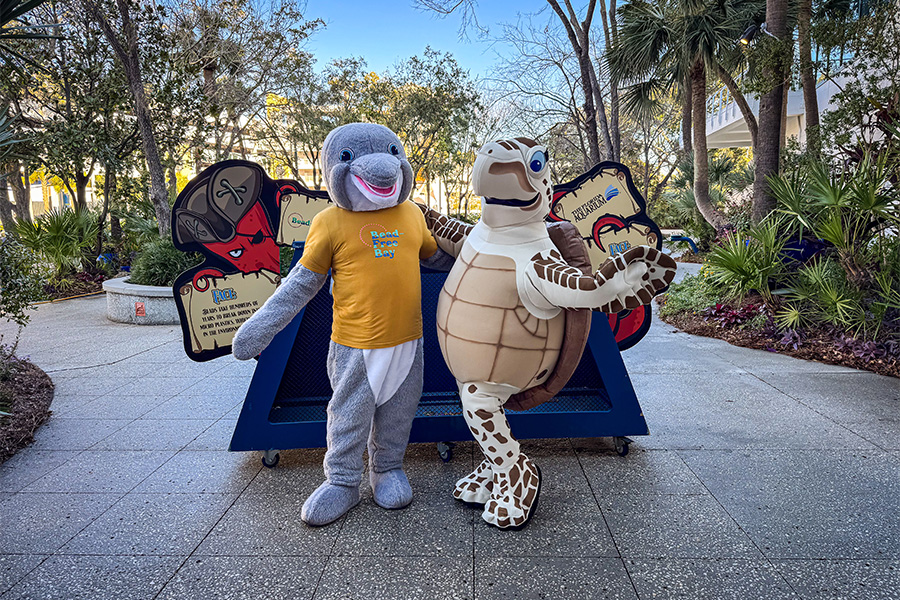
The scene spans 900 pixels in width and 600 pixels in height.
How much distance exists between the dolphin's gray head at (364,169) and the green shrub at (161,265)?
5.83 meters

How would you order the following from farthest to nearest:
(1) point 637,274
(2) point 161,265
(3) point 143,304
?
(2) point 161,265
(3) point 143,304
(1) point 637,274

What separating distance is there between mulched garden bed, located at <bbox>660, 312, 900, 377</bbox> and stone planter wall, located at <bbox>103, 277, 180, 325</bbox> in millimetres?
6344

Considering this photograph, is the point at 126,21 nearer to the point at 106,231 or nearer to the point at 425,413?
the point at 106,231

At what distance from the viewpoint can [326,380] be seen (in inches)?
111

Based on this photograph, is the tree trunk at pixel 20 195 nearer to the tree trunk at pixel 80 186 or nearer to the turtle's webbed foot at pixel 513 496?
the tree trunk at pixel 80 186

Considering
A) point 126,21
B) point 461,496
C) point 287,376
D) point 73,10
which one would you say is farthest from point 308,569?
point 73,10

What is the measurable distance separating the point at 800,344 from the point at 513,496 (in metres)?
4.36

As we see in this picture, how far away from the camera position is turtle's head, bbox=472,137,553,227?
2035 millimetres

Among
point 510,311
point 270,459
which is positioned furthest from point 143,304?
point 510,311

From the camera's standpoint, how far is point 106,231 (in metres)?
11.8

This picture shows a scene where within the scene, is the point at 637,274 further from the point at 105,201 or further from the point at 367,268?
the point at 105,201

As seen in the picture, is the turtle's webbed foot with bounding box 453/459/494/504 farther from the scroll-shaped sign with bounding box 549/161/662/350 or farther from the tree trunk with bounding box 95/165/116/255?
the tree trunk with bounding box 95/165/116/255

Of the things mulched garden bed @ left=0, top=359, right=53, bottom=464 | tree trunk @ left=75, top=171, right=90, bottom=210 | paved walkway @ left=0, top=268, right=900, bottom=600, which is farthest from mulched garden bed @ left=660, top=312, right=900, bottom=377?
tree trunk @ left=75, top=171, right=90, bottom=210

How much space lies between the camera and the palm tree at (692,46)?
10188mm
